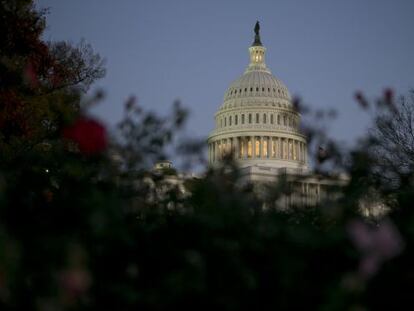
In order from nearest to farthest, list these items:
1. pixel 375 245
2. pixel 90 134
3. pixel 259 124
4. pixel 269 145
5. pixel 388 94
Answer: pixel 375 245 < pixel 90 134 < pixel 388 94 < pixel 269 145 < pixel 259 124

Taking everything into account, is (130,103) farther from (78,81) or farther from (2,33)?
(78,81)

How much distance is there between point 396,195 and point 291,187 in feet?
5.19

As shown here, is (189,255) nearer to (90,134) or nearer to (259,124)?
(90,134)

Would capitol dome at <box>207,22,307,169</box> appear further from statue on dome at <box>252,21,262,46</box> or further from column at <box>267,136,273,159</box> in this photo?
statue on dome at <box>252,21,262,46</box>

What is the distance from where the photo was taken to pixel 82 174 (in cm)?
671

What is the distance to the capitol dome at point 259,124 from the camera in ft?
383

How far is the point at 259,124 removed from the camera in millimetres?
119000

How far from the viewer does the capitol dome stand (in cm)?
11681

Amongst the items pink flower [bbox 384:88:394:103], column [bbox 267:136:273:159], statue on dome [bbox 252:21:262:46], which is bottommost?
pink flower [bbox 384:88:394:103]

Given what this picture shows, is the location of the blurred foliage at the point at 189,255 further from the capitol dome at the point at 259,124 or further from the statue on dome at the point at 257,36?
the statue on dome at the point at 257,36

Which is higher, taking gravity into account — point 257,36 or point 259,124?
point 257,36

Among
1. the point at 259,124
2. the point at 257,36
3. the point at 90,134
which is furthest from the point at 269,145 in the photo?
the point at 90,134

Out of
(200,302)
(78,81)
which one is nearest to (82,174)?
(200,302)

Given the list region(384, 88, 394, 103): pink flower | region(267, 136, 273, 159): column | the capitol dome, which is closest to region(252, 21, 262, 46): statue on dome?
the capitol dome
